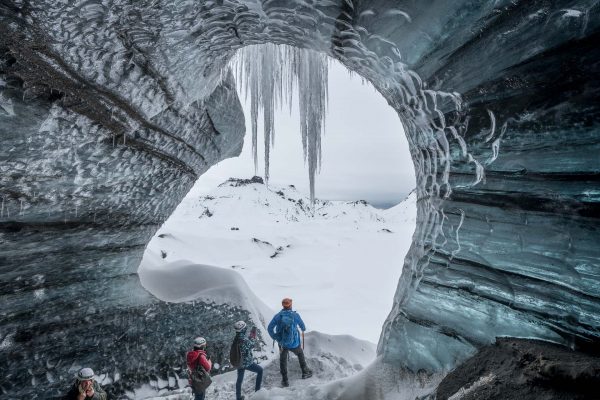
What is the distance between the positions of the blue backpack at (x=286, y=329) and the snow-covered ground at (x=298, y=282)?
0.65 metres

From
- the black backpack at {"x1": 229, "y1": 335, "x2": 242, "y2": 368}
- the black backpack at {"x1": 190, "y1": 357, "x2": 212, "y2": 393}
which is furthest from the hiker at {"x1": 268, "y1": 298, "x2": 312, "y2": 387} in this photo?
the black backpack at {"x1": 190, "y1": 357, "x2": 212, "y2": 393}

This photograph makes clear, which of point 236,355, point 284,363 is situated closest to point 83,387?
point 236,355

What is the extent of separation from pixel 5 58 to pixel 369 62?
90.7 inches

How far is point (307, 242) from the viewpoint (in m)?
17.1

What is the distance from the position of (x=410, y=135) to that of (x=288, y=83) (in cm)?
521

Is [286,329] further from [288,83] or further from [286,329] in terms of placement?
[288,83]

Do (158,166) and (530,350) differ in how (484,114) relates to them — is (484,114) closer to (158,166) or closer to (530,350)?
(530,350)

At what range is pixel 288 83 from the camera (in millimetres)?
7184

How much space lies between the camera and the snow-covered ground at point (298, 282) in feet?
13.6

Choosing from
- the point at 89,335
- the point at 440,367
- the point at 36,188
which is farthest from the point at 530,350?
the point at 89,335

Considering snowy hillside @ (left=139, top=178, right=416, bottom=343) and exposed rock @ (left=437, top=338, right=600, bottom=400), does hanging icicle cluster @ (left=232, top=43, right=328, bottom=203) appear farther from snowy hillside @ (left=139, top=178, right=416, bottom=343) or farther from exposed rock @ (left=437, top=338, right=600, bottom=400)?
exposed rock @ (left=437, top=338, right=600, bottom=400)

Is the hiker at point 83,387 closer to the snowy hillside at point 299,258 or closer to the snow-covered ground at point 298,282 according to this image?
the snow-covered ground at point 298,282

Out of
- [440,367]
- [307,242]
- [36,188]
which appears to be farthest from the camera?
[307,242]

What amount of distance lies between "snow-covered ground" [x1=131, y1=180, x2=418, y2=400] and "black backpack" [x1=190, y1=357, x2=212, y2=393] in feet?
1.81
